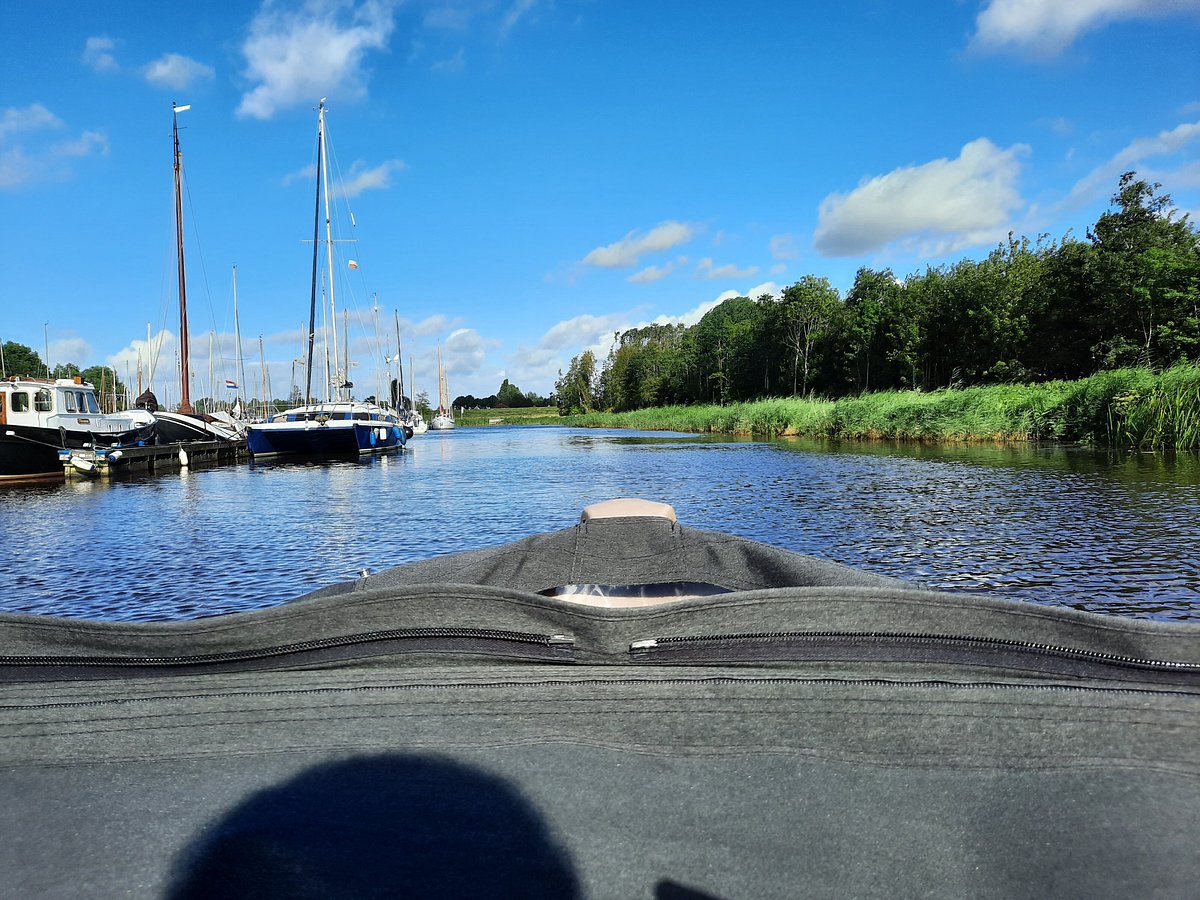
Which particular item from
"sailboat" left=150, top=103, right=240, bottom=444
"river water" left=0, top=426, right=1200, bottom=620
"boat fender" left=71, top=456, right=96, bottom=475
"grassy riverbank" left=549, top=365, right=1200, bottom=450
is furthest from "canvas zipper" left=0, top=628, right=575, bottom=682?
"sailboat" left=150, top=103, right=240, bottom=444

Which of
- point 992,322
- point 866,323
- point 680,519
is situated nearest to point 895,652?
point 680,519

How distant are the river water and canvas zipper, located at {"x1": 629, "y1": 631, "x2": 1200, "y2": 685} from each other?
4.89 m

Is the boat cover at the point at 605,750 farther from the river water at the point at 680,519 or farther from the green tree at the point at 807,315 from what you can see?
the green tree at the point at 807,315

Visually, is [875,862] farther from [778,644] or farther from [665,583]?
[665,583]

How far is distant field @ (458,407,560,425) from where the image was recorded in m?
119

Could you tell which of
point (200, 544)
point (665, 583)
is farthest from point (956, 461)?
point (665, 583)

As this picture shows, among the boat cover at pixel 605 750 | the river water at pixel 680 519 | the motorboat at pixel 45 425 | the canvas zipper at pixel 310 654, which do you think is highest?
the motorboat at pixel 45 425

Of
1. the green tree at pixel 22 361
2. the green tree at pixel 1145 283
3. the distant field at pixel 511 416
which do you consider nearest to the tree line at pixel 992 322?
the green tree at pixel 1145 283

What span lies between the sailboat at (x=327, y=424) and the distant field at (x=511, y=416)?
263ft

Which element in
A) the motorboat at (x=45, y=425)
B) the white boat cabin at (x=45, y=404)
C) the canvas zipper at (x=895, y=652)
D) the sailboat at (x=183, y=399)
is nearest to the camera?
the canvas zipper at (x=895, y=652)

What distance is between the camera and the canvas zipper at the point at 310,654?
1.03 m

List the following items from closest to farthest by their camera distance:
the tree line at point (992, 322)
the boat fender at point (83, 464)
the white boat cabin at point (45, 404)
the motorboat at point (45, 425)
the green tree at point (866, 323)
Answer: the motorboat at point (45, 425) → the white boat cabin at point (45, 404) → the boat fender at point (83, 464) → the tree line at point (992, 322) → the green tree at point (866, 323)

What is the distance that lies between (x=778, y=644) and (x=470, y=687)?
0.43 meters

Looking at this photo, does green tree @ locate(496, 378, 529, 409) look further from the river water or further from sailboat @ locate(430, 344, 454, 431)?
the river water
